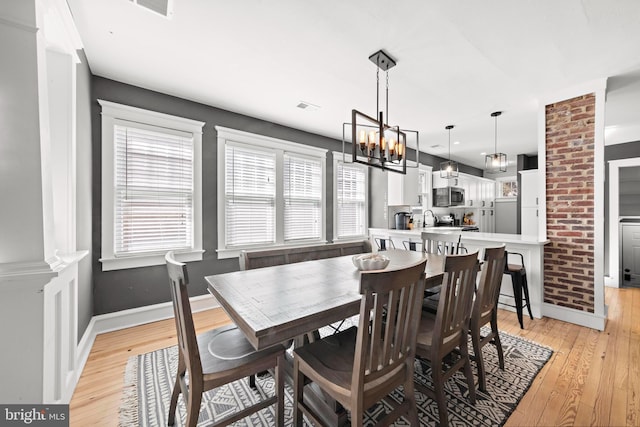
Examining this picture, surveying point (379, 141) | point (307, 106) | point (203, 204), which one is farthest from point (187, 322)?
point (307, 106)

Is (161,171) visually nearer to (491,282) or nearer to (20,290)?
(20,290)

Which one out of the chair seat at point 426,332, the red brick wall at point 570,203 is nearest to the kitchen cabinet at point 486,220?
the red brick wall at point 570,203

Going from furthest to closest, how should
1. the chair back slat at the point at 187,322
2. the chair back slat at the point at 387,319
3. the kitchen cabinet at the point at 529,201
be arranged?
the kitchen cabinet at the point at 529,201, the chair back slat at the point at 187,322, the chair back slat at the point at 387,319

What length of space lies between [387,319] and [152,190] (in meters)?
2.98

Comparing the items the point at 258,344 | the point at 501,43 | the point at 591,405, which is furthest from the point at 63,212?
the point at 591,405

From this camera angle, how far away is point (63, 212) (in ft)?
6.20

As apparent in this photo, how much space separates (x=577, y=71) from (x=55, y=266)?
4.54m

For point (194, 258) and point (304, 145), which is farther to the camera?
point (304, 145)

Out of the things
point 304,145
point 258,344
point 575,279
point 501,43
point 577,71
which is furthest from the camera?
point 304,145

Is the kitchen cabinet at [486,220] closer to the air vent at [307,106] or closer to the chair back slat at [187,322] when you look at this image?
the air vent at [307,106]

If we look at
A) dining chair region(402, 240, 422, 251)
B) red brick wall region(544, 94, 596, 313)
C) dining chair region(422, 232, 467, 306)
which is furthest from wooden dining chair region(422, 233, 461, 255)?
red brick wall region(544, 94, 596, 313)

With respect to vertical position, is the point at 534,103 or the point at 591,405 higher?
the point at 534,103

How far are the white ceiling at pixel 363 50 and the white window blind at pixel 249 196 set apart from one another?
704 millimetres

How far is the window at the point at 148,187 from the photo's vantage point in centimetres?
275
